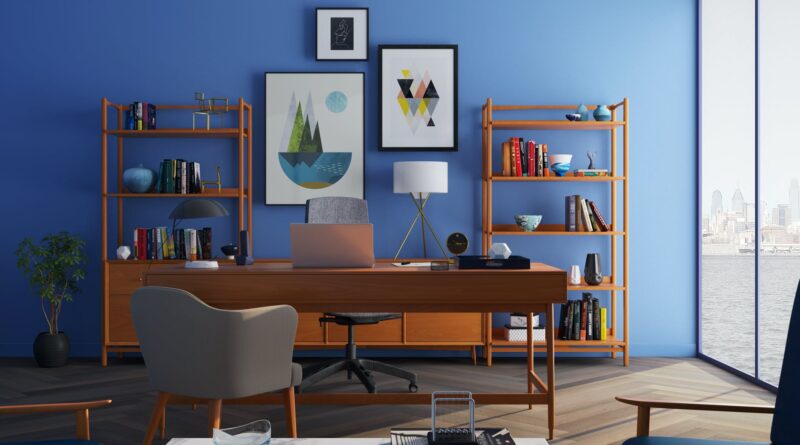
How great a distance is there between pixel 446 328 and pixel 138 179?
250 cm

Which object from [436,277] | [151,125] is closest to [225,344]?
[436,277]

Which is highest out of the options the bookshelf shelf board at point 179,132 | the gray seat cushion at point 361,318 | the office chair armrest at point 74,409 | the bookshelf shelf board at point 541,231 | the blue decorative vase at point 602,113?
the blue decorative vase at point 602,113

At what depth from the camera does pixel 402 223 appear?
539 centimetres

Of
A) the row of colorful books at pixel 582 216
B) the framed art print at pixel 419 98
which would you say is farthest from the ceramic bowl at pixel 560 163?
the framed art print at pixel 419 98

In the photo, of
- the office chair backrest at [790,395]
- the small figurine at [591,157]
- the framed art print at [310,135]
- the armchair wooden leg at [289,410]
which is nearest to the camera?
the office chair backrest at [790,395]

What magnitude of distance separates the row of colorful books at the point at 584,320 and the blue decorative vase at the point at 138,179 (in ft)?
10.5

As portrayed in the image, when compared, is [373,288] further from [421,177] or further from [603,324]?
[603,324]

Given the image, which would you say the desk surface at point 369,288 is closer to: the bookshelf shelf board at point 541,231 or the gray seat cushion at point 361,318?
the gray seat cushion at point 361,318

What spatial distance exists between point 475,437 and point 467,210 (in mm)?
3655

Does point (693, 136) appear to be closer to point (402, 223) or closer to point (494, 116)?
point (494, 116)

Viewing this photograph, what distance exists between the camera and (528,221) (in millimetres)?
5070

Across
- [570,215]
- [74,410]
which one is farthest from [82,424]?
[570,215]

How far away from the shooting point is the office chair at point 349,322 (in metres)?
4.17

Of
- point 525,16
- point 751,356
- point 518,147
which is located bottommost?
point 751,356
